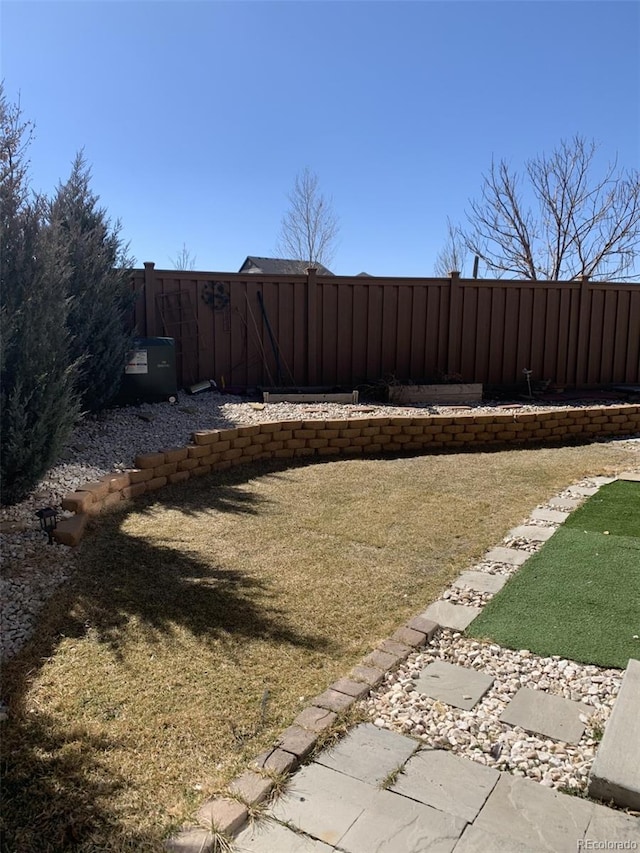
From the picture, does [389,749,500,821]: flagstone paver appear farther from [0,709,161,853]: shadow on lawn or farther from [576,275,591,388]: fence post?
[576,275,591,388]: fence post

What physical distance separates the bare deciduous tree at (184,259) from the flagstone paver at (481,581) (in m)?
21.6

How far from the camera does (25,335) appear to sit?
318cm

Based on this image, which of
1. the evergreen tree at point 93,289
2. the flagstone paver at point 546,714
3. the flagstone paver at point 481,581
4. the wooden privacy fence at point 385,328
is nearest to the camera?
the flagstone paver at point 546,714

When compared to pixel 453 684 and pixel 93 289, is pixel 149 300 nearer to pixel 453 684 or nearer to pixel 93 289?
pixel 93 289

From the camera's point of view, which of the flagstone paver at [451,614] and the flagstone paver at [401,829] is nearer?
the flagstone paver at [401,829]

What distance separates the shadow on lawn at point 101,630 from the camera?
60.1 inches

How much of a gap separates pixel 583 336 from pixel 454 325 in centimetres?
216

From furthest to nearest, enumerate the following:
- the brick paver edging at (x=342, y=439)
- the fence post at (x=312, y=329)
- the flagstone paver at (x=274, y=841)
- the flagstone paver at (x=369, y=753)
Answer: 1. the fence post at (x=312, y=329)
2. the brick paver edging at (x=342, y=439)
3. the flagstone paver at (x=369, y=753)
4. the flagstone paver at (x=274, y=841)

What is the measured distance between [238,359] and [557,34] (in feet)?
19.7

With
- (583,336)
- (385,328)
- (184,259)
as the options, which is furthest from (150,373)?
(184,259)

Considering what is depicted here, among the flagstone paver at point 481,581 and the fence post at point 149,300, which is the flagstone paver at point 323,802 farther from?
the fence post at point 149,300

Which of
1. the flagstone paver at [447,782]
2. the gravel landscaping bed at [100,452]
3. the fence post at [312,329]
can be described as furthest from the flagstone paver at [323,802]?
the fence post at [312,329]

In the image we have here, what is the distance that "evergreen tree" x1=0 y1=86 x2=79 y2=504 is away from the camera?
3160mm

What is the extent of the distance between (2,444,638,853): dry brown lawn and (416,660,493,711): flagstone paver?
1.01ft
